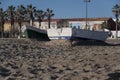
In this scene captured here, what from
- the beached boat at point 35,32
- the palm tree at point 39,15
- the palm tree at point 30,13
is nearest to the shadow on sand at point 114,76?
the beached boat at point 35,32

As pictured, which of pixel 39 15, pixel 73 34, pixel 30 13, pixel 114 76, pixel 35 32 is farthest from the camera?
pixel 39 15

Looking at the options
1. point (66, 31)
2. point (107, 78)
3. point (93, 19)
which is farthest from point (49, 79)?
point (93, 19)

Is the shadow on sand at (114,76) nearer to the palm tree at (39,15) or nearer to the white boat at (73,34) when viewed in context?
the white boat at (73,34)

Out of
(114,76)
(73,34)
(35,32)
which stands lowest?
(114,76)

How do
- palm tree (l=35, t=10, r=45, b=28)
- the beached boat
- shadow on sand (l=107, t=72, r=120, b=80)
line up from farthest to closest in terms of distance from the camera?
palm tree (l=35, t=10, r=45, b=28), the beached boat, shadow on sand (l=107, t=72, r=120, b=80)

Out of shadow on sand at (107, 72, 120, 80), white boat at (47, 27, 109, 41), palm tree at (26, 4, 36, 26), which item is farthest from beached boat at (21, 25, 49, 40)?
palm tree at (26, 4, 36, 26)

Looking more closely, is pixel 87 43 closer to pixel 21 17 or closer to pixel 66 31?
pixel 66 31

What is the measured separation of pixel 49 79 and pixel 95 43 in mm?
35163

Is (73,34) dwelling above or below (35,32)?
below

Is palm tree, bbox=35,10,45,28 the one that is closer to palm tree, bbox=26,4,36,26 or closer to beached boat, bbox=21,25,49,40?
palm tree, bbox=26,4,36,26

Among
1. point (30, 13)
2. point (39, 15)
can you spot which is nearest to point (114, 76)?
point (30, 13)

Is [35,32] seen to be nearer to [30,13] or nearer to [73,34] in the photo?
[73,34]

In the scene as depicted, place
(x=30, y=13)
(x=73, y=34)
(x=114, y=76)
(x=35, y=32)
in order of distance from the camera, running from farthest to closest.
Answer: (x=30, y=13), (x=35, y=32), (x=73, y=34), (x=114, y=76)

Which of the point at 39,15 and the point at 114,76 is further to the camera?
the point at 39,15
